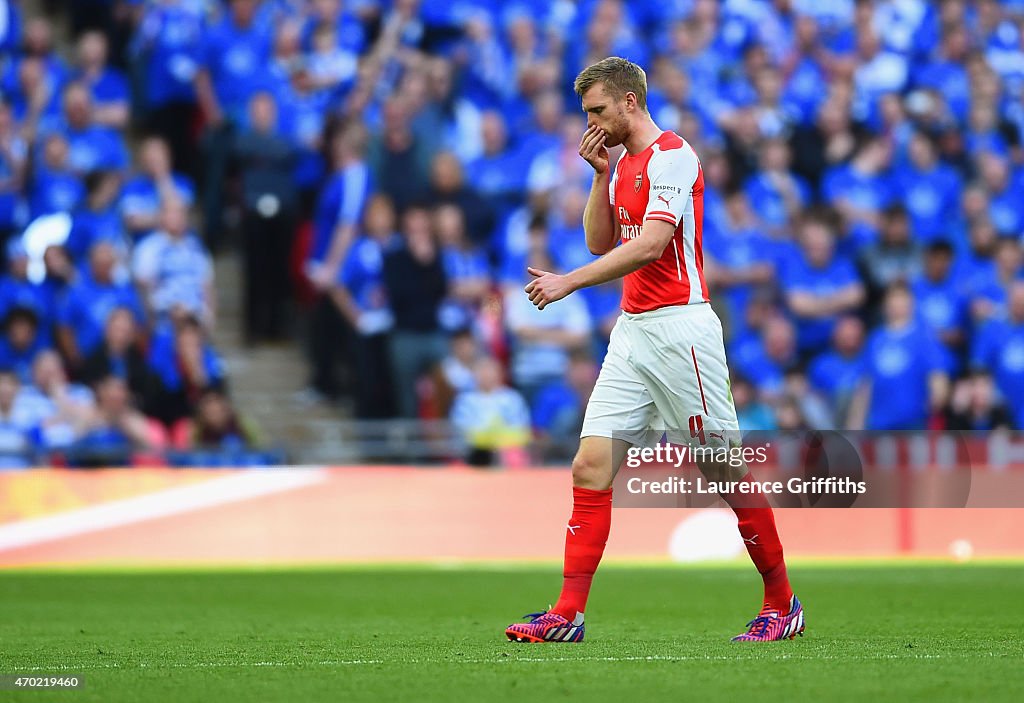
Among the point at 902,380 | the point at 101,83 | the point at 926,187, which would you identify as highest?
the point at 101,83

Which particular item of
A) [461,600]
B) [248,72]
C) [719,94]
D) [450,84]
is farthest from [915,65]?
[461,600]

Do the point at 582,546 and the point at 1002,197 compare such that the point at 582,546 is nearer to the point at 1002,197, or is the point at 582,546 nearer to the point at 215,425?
the point at 215,425

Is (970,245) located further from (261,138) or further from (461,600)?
(461,600)

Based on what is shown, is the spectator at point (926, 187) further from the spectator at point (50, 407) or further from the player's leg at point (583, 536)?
the player's leg at point (583, 536)

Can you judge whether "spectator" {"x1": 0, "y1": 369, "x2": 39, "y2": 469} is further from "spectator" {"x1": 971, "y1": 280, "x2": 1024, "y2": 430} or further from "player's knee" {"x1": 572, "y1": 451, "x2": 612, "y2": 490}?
"spectator" {"x1": 971, "y1": 280, "x2": 1024, "y2": 430}

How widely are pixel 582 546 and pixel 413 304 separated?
28.5ft

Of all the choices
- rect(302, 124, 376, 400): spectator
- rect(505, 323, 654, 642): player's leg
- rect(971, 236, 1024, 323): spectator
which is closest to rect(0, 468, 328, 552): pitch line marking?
rect(302, 124, 376, 400): spectator

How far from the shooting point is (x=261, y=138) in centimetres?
1645

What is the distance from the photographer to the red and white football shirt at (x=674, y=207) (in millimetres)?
7375

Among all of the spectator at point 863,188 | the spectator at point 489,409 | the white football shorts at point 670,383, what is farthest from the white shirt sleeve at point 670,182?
the spectator at point 863,188

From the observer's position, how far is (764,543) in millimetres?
7445

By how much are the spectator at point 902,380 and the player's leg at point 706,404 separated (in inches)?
332

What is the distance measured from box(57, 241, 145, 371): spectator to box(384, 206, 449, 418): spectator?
2.38 m

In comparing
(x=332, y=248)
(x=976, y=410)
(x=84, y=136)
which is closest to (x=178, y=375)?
(x=332, y=248)
